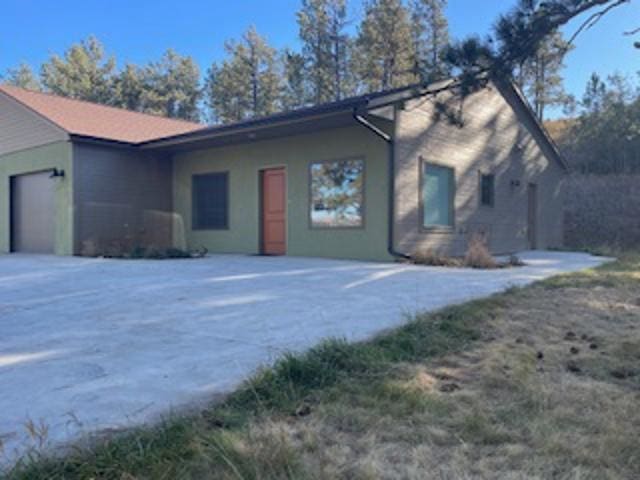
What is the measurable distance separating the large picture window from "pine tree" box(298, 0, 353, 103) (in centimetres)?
1672

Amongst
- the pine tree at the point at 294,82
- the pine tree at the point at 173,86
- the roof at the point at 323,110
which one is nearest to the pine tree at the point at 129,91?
the pine tree at the point at 173,86

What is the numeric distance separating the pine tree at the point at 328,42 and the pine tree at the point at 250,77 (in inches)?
149

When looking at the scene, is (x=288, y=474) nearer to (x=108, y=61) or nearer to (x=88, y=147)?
(x=88, y=147)

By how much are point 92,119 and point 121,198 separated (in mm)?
2756

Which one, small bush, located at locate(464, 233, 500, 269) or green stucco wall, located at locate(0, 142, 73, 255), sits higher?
green stucco wall, located at locate(0, 142, 73, 255)

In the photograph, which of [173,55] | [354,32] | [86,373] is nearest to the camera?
[86,373]

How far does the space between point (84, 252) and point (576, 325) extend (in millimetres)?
10263

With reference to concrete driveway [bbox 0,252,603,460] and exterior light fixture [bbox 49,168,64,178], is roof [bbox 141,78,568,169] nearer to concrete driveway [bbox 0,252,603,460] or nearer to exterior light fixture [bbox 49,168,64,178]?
exterior light fixture [bbox 49,168,64,178]

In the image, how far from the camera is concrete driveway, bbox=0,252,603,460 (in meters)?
2.76

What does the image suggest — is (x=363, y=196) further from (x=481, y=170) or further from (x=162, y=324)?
(x=162, y=324)

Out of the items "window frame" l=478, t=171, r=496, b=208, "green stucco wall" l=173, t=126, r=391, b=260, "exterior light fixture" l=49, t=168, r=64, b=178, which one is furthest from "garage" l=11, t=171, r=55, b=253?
"window frame" l=478, t=171, r=496, b=208

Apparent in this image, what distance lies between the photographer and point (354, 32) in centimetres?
2631

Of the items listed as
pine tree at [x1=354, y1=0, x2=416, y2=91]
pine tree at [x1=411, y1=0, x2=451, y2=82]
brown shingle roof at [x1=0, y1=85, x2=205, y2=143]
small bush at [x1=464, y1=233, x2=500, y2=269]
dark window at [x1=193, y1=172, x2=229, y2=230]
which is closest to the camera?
small bush at [x1=464, y1=233, x2=500, y2=269]

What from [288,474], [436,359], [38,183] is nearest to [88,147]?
[38,183]
